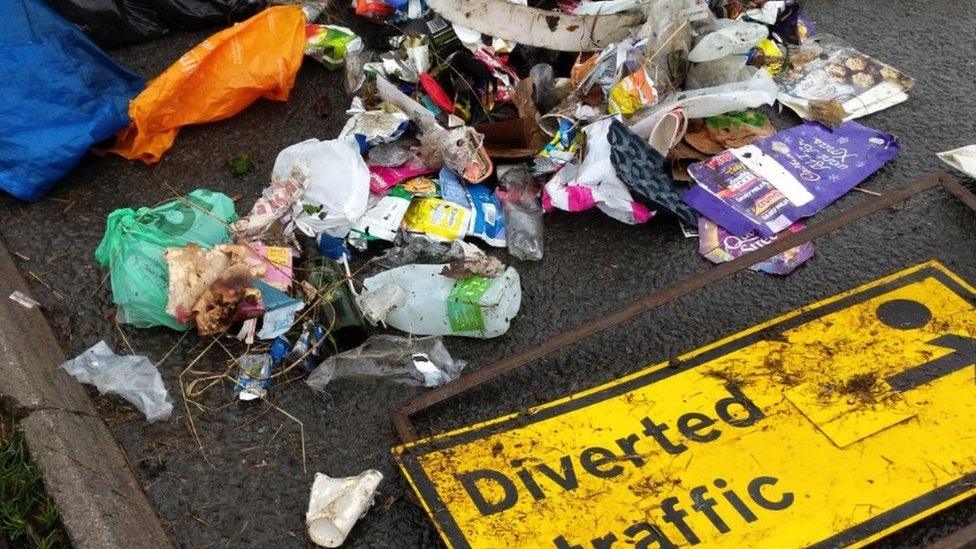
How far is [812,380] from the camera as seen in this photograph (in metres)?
2.21

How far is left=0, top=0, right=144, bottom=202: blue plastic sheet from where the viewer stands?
2.73m

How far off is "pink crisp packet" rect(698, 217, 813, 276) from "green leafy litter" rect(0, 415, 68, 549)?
2.06 m

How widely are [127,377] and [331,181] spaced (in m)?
0.91

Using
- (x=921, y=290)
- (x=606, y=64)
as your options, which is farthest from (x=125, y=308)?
(x=921, y=290)

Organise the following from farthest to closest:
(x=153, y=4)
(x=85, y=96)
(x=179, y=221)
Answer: (x=153, y=4) → (x=85, y=96) → (x=179, y=221)

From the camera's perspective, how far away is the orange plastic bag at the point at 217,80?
2957 mm

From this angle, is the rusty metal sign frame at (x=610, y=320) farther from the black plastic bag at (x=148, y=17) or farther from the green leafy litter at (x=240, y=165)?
the black plastic bag at (x=148, y=17)

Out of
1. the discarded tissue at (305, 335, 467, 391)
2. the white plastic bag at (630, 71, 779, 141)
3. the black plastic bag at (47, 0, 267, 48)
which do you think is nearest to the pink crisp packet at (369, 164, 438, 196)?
the discarded tissue at (305, 335, 467, 391)

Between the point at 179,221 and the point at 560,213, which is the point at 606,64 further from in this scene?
the point at 179,221

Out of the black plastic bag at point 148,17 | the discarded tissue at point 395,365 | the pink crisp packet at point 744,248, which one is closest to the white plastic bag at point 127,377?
the discarded tissue at point 395,365

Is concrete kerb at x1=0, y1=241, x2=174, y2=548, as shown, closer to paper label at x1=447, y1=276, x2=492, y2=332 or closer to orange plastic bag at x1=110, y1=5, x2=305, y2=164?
orange plastic bag at x1=110, y1=5, x2=305, y2=164

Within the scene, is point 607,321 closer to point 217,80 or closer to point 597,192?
point 597,192

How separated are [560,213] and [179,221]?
128cm

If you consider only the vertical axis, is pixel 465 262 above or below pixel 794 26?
below
